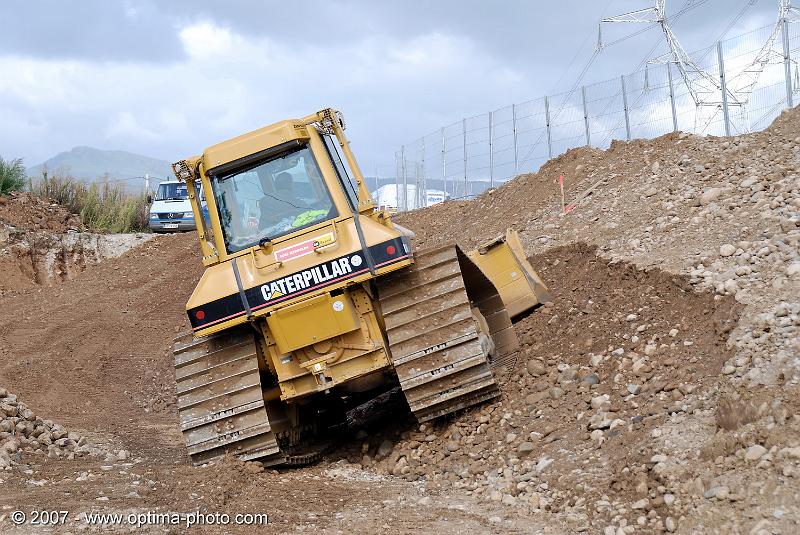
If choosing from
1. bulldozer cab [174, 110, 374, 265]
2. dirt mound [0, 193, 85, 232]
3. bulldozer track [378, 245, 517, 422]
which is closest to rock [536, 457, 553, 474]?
bulldozer track [378, 245, 517, 422]

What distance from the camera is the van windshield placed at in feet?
26.7

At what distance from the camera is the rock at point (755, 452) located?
5.51m

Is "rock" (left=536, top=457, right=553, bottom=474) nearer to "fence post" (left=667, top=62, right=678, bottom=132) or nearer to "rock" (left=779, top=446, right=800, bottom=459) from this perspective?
"rock" (left=779, top=446, right=800, bottom=459)

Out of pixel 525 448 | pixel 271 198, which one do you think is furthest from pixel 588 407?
pixel 271 198

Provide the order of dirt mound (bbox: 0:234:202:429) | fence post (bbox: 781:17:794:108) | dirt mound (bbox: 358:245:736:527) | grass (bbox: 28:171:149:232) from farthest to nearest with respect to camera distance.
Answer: grass (bbox: 28:171:149:232)
fence post (bbox: 781:17:794:108)
dirt mound (bbox: 0:234:202:429)
dirt mound (bbox: 358:245:736:527)

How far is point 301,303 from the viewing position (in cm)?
771

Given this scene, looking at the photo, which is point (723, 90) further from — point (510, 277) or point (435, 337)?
point (435, 337)

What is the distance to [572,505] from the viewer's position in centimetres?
Answer: 612

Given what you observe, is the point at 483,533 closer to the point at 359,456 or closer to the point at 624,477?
the point at 624,477

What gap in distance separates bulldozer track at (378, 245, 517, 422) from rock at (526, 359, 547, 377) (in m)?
0.67

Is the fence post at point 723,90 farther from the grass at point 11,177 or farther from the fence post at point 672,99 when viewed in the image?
the grass at point 11,177

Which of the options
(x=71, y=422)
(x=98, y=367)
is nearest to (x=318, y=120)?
(x=71, y=422)

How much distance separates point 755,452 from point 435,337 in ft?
9.41

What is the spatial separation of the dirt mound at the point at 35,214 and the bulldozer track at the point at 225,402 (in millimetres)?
16828
